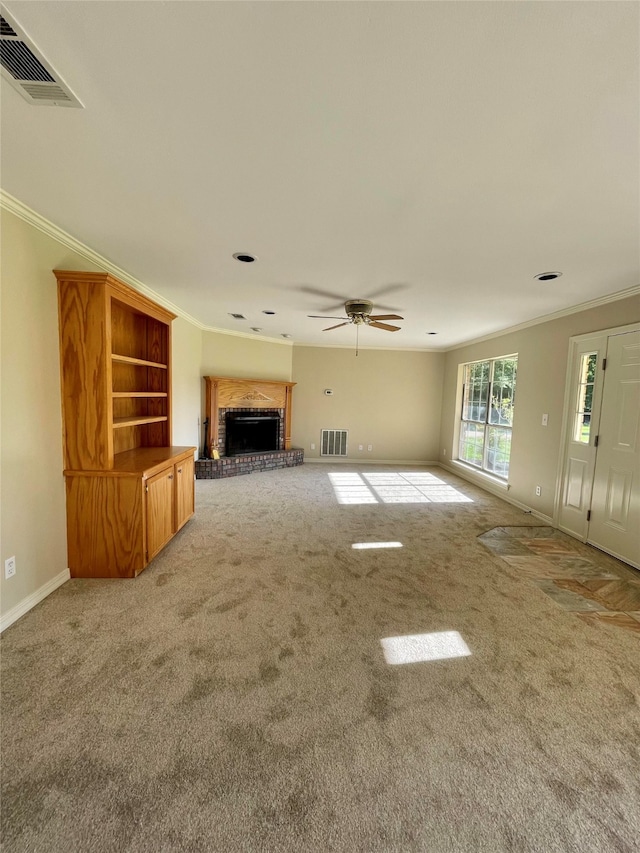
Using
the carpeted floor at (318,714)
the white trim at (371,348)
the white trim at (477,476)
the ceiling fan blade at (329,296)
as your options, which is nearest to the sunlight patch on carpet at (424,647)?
the carpeted floor at (318,714)

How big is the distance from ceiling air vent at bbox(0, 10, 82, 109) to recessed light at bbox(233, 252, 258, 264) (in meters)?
1.40

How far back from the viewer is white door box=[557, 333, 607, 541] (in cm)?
358

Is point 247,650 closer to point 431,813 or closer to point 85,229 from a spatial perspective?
point 431,813

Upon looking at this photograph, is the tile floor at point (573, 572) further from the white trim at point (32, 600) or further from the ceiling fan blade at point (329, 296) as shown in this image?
the white trim at point (32, 600)

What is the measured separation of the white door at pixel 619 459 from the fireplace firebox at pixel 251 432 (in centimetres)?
507

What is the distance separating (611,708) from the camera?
1.66 metres

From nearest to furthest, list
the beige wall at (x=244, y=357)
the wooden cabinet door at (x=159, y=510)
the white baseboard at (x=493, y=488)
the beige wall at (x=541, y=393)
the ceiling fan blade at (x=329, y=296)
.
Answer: the wooden cabinet door at (x=159, y=510) → the ceiling fan blade at (x=329, y=296) → the beige wall at (x=541, y=393) → the white baseboard at (x=493, y=488) → the beige wall at (x=244, y=357)

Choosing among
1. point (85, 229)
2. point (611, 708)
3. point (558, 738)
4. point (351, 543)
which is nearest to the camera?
point (558, 738)

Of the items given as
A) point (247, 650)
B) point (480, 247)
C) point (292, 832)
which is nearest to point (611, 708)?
point (292, 832)

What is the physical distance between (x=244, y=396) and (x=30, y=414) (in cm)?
423

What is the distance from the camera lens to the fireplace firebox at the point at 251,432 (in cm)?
636

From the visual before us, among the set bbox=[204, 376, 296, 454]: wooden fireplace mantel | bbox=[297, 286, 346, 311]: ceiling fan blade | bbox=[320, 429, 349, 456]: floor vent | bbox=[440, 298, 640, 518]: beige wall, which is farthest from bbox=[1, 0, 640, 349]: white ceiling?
bbox=[320, 429, 349, 456]: floor vent

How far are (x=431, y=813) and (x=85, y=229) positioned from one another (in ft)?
11.8

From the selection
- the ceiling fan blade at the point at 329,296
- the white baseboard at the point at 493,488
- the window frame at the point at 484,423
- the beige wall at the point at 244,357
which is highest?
the ceiling fan blade at the point at 329,296
